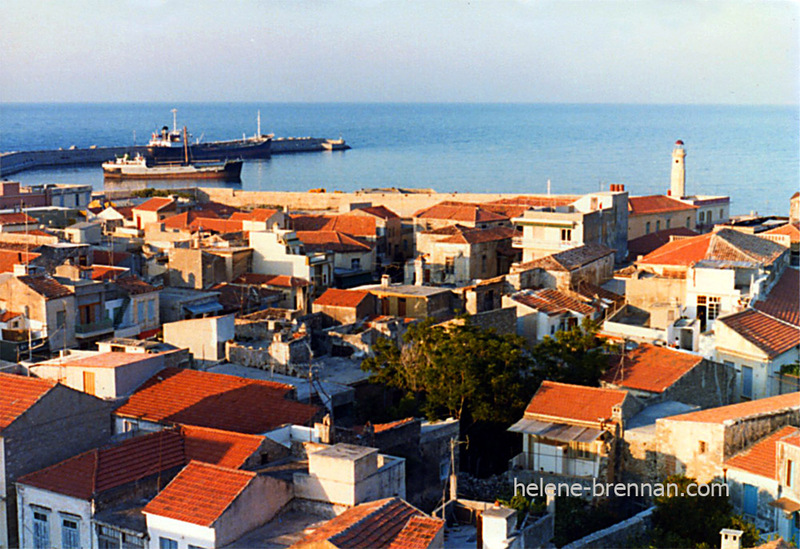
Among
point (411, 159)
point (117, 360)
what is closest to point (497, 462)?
point (117, 360)

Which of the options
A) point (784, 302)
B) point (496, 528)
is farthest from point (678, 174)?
point (496, 528)

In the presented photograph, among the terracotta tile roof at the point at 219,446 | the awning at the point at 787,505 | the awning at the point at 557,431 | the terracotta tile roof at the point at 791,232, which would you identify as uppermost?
the terracotta tile roof at the point at 791,232

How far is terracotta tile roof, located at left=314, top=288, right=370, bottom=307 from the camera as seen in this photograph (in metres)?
19.2

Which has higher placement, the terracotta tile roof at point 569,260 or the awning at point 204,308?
the terracotta tile roof at point 569,260

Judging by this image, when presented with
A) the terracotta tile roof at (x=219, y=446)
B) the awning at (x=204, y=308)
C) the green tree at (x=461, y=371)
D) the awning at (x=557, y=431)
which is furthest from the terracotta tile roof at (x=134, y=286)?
the terracotta tile roof at (x=219, y=446)

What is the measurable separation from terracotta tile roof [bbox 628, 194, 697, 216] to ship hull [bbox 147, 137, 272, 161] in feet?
228

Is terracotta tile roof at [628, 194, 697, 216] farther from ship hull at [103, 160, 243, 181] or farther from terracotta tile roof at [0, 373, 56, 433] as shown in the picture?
ship hull at [103, 160, 243, 181]

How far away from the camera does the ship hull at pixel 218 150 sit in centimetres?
9650

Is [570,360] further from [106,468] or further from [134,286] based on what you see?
[134,286]

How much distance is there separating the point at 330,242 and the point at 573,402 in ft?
47.7

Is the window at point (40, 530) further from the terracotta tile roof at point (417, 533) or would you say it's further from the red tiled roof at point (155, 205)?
the red tiled roof at point (155, 205)

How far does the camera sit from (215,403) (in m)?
12.2

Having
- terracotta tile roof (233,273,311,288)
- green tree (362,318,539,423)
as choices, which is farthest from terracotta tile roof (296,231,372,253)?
green tree (362,318,539,423)

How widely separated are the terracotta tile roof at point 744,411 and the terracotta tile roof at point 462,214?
57.0 ft
